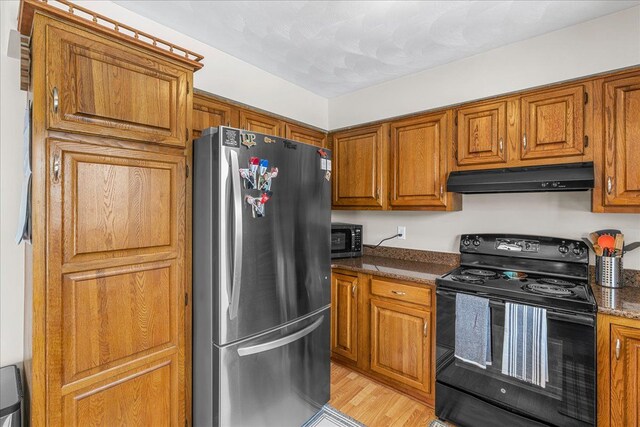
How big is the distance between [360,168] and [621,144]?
1.67 meters

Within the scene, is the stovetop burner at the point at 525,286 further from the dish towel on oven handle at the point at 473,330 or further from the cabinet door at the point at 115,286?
the cabinet door at the point at 115,286

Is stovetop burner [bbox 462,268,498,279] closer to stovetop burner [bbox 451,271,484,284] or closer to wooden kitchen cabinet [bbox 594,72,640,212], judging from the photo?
stovetop burner [bbox 451,271,484,284]

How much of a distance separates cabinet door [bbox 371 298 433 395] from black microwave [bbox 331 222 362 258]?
584 mm

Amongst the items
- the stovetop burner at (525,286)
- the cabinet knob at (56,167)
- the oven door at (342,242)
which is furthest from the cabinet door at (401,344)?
the cabinet knob at (56,167)

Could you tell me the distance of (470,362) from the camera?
180 centimetres

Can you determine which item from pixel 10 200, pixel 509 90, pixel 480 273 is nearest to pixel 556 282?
pixel 480 273

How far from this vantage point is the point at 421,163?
2.36 meters

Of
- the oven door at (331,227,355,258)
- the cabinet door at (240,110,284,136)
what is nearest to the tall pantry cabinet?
the cabinet door at (240,110,284,136)

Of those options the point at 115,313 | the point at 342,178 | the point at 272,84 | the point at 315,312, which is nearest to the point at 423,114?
the point at 342,178

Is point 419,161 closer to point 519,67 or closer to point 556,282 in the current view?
point 519,67

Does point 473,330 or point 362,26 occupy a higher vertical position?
point 362,26

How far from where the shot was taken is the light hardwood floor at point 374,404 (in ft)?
6.40

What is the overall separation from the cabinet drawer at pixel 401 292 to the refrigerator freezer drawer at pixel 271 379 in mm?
461

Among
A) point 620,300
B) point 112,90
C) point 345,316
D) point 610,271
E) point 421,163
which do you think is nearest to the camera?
point 112,90
